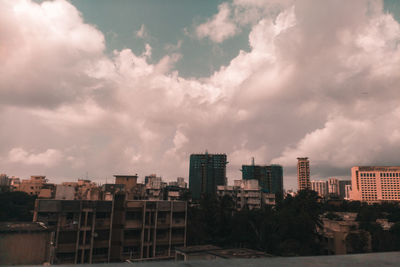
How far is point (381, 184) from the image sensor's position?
151 m

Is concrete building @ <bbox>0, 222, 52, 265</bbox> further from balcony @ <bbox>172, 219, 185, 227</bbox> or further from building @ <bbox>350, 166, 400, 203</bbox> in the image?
building @ <bbox>350, 166, 400, 203</bbox>

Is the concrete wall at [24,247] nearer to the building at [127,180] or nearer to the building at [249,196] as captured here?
the building at [127,180]

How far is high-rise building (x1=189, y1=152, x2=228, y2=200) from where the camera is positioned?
11006 centimetres

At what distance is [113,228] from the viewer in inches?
1127

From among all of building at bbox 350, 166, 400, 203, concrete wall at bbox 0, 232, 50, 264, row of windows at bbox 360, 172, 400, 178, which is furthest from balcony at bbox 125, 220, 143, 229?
row of windows at bbox 360, 172, 400, 178

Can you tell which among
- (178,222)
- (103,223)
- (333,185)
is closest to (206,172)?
(178,222)

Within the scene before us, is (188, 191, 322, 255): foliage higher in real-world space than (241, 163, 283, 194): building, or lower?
lower

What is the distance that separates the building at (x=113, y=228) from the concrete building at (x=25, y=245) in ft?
40.3

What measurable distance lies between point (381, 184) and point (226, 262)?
180m

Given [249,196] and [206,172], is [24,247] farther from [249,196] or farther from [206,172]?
[206,172]

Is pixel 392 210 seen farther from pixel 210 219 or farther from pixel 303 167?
pixel 303 167

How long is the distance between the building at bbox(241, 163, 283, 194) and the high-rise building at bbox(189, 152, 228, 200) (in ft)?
33.1

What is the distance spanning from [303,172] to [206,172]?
2803 inches

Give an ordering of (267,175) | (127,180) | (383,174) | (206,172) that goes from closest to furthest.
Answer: (127,180), (206,172), (267,175), (383,174)
